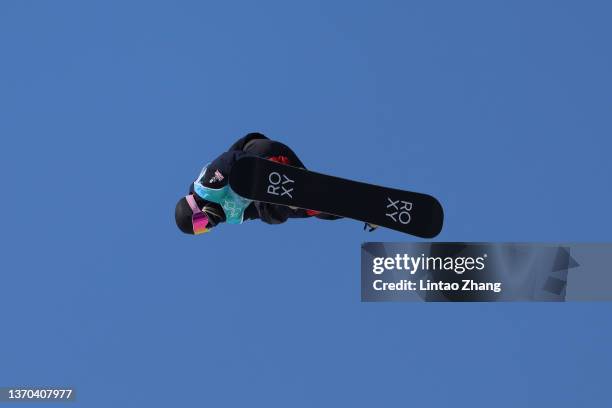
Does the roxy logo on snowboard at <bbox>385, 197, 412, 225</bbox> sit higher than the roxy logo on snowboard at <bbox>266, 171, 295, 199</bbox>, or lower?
lower

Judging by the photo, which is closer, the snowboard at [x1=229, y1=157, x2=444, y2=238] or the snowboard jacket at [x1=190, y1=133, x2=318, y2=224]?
the snowboard at [x1=229, y1=157, x2=444, y2=238]

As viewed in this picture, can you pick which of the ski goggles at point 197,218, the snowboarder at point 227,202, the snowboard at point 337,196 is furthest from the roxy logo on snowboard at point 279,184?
the ski goggles at point 197,218

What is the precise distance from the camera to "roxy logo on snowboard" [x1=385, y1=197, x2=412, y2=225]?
5.73 meters

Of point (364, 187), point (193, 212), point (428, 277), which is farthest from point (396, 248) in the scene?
point (193, 212)

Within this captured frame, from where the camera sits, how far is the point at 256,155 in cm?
572

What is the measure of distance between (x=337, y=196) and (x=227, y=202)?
72 cm

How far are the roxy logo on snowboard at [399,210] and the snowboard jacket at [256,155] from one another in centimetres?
49

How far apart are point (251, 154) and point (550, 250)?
2707mm

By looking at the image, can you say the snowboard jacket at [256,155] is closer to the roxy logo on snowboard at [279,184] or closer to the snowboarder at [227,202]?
the snowboarder at [227,202]

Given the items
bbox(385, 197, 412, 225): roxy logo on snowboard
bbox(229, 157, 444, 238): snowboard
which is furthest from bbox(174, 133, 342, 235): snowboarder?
bbox(385, 197, 412, 225): roxy logo on snowboard

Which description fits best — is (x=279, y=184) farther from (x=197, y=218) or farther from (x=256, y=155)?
(x=197, y=218)

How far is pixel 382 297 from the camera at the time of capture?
6.85m

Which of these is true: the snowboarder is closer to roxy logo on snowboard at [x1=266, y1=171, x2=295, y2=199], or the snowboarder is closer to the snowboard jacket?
the snowboard jacket

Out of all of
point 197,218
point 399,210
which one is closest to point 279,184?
point 197,218
